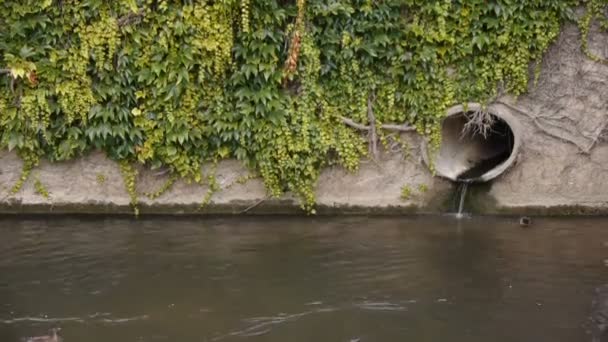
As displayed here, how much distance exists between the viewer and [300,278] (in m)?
6.80

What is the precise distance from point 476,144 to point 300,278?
364 cm

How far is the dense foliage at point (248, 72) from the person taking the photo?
25.2 feet

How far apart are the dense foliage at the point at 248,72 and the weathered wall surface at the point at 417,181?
243 mm

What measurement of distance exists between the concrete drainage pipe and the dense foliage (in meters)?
0.26

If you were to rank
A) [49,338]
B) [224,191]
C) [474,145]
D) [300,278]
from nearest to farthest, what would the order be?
[49,338] → [300,278] → [224,191] → [474,145]

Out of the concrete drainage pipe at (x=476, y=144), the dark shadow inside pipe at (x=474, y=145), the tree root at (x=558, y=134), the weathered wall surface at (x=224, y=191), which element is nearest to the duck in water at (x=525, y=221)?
the concrete drainage pipe at (x=476, y=144)

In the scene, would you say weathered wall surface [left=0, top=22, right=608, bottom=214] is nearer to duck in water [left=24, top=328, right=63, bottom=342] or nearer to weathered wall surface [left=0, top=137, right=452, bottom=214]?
weathered wall surface [left=0, top=137, right=452, bottom=214]

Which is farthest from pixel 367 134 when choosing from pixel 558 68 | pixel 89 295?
pixel 89 295

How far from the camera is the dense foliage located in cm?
768

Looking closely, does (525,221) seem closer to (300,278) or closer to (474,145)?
(474,145)

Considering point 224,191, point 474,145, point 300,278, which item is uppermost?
point 474,145

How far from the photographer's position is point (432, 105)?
8148 mm

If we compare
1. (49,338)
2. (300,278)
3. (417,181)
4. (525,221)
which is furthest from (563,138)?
(49,338)

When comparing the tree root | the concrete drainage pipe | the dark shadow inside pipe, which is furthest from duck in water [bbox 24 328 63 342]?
the tree root
